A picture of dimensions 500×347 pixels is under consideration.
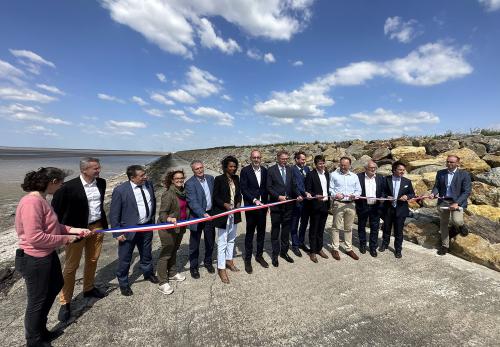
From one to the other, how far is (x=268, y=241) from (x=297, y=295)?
102 inches

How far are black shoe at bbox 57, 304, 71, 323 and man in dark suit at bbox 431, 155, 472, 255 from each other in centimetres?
707

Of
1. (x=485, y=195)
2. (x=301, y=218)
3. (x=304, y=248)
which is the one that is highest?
(x=485, y=195)

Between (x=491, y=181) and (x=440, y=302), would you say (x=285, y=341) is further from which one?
(x=491, y=181)

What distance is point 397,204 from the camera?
5898mm

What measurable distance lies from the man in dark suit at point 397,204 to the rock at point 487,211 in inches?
72.6

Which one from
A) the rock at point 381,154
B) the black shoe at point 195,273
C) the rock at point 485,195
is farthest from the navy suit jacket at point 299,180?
the rock at point 381,154

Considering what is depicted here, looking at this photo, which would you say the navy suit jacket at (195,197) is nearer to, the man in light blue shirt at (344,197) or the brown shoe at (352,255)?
the man in light blue shirt at (344,197)

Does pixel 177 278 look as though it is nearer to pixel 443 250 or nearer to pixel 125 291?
pixel 125 291

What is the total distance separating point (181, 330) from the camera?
339 cm

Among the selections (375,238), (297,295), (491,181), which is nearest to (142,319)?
(297,295)

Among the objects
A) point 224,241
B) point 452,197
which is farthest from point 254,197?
point 452,197

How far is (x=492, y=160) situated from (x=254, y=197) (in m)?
9.66

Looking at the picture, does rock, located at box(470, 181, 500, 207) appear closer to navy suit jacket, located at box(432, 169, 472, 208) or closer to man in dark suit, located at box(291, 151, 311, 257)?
navy suit jacket, located at box(432, 169, 472, 208)

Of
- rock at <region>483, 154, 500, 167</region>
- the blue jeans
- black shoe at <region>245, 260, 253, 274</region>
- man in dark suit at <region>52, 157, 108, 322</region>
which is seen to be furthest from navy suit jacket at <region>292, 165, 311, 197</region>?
rock at <region>483, 154, 500, 167</region>
